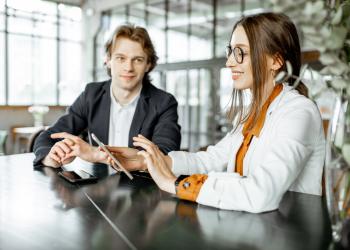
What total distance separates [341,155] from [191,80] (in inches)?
260

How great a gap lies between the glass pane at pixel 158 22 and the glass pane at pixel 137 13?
0.23 meters

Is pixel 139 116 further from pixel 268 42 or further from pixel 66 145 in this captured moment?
pixel 268 42

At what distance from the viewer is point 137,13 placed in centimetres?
845

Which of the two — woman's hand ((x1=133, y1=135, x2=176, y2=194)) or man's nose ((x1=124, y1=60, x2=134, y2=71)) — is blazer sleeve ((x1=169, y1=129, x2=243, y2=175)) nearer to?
woman's hand ((x1=133, y1=135, x2=176, y2=194))

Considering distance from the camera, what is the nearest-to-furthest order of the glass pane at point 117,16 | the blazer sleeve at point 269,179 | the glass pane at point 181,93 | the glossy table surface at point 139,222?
1. the glossy table surface at point 139,222
2. the blazer sleeve at point 269,179
3. the glass pane at point 181,93
4. the glass pane at point 117,16

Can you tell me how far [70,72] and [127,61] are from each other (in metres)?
8.11

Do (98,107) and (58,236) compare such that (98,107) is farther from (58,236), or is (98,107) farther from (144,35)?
(58,236)

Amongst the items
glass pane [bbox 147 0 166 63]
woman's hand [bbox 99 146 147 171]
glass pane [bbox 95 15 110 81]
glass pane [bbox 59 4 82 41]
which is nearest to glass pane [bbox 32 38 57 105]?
glass pane [bbox 59 4 82 41]

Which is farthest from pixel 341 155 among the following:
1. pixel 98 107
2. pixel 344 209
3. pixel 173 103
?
pixel 98 107

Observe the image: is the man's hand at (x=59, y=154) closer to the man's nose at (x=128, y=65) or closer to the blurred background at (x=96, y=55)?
the man's nose at (x=128, y=65)

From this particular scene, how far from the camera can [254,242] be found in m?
0.75

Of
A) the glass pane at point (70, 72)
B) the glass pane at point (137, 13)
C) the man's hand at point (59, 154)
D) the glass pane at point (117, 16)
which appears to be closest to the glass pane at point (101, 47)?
the glass pane at point (117, 16)

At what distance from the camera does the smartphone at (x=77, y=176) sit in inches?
52.6

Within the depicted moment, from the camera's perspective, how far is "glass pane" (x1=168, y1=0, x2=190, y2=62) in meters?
7.38
